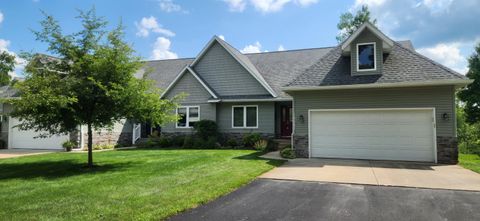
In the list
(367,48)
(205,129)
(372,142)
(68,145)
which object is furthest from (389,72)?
(68,145)

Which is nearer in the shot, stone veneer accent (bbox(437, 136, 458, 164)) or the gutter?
the gutter

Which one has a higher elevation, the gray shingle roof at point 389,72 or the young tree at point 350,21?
the young tree at point 350,21

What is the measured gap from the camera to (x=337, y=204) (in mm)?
6230

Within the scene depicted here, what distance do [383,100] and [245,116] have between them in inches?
330

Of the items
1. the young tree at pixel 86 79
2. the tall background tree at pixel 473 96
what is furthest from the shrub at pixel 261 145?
the tall background tree at pixel 473 96

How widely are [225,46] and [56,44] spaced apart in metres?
10.8

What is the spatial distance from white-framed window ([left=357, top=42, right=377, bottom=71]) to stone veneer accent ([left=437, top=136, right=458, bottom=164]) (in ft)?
12.2

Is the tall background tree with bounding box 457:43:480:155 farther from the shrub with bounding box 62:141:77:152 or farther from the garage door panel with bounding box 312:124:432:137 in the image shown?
the shrub with bounding box 62:141:77:152

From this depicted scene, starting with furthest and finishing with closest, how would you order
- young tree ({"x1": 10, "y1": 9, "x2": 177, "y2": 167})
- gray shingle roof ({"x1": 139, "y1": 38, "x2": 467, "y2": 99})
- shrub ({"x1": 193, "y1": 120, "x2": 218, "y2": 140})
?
shrub ({"x1": 193, "y1": 120, "x2": 218, "y2": 140}) → gray shingle roof ({"x1": 139, "y1": 38, "x2": 467, "y2": 99}) → young tree ({"x1": 10, "y1": 9, "x2": 177, "y2": 167})

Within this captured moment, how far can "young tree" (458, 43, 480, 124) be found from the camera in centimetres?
2612

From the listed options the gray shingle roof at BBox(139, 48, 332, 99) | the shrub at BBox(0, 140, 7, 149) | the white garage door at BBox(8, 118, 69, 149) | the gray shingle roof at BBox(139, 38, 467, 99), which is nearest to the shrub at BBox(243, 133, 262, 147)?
the gray shingle roof at BBox(139, 38, 467, 99)

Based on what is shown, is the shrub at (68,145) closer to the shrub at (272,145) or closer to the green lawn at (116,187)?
the green lawn at (116,187)

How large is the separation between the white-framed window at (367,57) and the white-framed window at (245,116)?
7046 millimetres

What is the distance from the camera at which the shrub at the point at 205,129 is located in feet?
60.3
